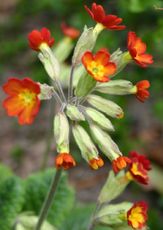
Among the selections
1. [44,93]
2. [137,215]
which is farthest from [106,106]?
[137,215]

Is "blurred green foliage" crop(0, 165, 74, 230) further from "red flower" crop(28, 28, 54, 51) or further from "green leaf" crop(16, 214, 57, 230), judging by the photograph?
"red flower" crop(28, 28, 54, 51)

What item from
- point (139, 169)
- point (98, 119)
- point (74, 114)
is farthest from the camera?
point (139, 169)

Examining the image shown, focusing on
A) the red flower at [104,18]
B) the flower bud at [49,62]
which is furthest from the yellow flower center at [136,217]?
the red flower at [104,18]

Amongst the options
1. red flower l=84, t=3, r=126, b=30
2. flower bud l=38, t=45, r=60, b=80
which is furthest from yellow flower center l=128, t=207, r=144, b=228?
red flower l=84, t=3, r=126, b=30

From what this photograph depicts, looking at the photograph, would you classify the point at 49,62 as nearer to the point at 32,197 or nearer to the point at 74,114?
the point at 74,114

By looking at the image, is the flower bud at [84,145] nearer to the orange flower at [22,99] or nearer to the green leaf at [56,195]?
the orange flower at [22,99]

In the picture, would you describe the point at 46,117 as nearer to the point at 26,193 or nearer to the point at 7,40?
the point at 7,40
